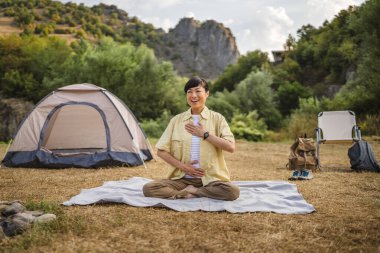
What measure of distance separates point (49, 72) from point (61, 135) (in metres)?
17.1

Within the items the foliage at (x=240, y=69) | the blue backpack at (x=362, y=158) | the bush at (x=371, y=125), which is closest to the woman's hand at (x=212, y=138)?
the blue backpack at (x=362, y=158)

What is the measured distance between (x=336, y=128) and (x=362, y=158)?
1.11 metres

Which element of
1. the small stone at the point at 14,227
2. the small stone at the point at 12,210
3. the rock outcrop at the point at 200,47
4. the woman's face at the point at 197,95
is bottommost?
the small stone at the point at 14,227

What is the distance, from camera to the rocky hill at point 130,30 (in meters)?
44.2

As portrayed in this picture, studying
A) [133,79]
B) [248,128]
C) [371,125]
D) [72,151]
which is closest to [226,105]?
[248,128]

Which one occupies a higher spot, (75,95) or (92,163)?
(75,95)

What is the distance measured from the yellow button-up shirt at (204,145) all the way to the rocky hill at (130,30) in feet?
127

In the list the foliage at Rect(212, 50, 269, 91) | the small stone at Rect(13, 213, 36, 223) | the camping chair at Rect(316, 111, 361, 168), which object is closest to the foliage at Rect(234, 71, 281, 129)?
the foliage at Rect(212, 50, 269, 91)

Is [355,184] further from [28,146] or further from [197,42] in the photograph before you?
[197,42]

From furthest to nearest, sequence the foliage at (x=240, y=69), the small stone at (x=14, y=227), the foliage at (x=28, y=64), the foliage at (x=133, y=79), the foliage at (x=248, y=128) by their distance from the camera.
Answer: the foliage at (x=240, y=69)
the foliage at (x=28, y=64)
the foliage at (x=133, y=79)
the foliage at (x=248, y=128)
the small stone at (x=14, y=227)

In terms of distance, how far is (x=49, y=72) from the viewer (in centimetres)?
2369

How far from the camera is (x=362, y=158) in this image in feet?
21.0

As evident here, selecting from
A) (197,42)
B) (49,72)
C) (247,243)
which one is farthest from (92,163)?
(197,42)

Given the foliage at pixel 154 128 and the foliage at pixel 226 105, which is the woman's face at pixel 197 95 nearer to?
the foliage at pixel 154 128
